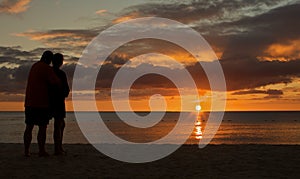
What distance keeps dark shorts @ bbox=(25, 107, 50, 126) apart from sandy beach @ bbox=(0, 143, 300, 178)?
2.48 ft

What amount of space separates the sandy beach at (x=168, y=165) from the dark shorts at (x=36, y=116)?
0.75m

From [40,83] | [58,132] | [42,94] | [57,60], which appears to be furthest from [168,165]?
[57,60]

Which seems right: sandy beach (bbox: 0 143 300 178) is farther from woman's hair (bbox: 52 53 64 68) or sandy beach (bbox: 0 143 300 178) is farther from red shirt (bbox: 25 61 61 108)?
woman's hair (bbox: 52 53 64 68)

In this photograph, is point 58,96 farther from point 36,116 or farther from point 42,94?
point 36,116

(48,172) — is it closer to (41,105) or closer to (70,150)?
(41,105)

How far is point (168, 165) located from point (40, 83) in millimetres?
2945

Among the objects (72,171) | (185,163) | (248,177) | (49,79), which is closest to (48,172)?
(72,171)

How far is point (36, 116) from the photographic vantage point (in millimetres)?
8320

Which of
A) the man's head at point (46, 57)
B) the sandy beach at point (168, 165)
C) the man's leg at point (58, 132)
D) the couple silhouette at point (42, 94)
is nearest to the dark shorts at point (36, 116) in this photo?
the couple silhouette at point (42, 94)

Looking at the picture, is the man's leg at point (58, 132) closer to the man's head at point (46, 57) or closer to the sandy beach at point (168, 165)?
the sandy beach at point (168, 165)

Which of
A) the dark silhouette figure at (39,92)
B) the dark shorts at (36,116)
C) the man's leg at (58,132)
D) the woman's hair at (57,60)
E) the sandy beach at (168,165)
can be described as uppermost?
the woman's hair at (57,60)

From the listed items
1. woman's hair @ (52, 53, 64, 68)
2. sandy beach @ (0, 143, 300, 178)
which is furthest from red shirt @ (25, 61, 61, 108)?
sandy beach @ (0, 143, 300, 178)

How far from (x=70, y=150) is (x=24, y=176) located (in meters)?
3.50

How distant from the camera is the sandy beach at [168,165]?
7.03 meters
